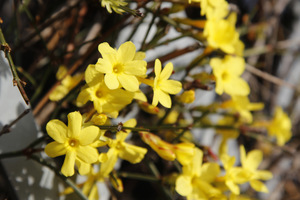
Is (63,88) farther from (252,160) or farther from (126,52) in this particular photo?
(252,160)

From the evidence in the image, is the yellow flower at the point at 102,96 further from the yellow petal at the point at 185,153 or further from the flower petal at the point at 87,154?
the yellow petal at the point at 185,153

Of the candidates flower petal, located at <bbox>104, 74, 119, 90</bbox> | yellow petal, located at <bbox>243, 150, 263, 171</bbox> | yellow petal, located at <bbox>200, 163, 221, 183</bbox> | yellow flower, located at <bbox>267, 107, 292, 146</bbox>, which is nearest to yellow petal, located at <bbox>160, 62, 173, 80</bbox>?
flower petal, located at <bbox>104, 74, 119, 90</bbox>

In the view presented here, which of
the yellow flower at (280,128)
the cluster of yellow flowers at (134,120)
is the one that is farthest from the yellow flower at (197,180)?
the yellow flower at (280,128)

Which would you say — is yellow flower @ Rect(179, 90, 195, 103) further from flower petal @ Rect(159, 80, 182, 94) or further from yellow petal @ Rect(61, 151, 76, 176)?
yellow petal @ Rect(61, 151, 76, 176)

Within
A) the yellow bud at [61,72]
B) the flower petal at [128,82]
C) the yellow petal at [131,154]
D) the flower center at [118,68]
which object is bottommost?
the yellow petal at [131,154]

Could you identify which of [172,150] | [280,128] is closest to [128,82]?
[172,150]

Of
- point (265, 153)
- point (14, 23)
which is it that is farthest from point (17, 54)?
point (265, 153)

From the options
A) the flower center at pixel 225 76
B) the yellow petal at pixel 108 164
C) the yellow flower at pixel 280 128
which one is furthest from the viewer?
the yellow flower at pixel 280 128
